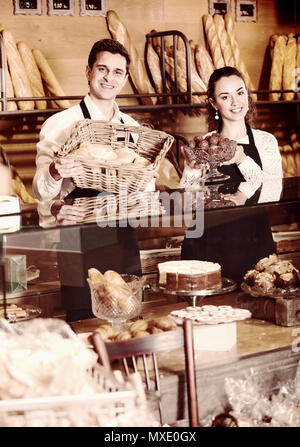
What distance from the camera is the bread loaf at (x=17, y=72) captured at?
3393 millimetres

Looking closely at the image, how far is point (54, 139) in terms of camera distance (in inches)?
113

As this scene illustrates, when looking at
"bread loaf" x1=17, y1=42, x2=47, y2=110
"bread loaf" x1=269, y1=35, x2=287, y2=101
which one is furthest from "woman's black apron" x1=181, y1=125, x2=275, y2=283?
"bread loaf" x1=269, y1=35, x2=287, y2=101

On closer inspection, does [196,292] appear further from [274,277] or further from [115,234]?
[115,234]

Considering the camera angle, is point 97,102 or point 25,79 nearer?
point 97,102

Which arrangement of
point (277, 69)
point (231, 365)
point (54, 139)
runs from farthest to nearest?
1. point (277, 69)
2. point (54, 139)
3. point (231, 365)

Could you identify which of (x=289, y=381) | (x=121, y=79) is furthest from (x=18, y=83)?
(x=289, y=381)

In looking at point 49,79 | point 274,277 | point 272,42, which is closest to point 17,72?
point 49,79

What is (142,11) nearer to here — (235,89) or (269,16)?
(269,16)

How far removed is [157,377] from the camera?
1609 mm

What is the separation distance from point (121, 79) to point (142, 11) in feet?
4.09

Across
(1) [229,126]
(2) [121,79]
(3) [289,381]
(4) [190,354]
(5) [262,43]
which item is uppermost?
(5) [262,43]

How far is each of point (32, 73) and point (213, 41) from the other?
120 cm

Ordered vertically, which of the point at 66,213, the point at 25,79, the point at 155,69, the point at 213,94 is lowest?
the point at 66,213

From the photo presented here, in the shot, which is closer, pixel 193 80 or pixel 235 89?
pixel 235 89
